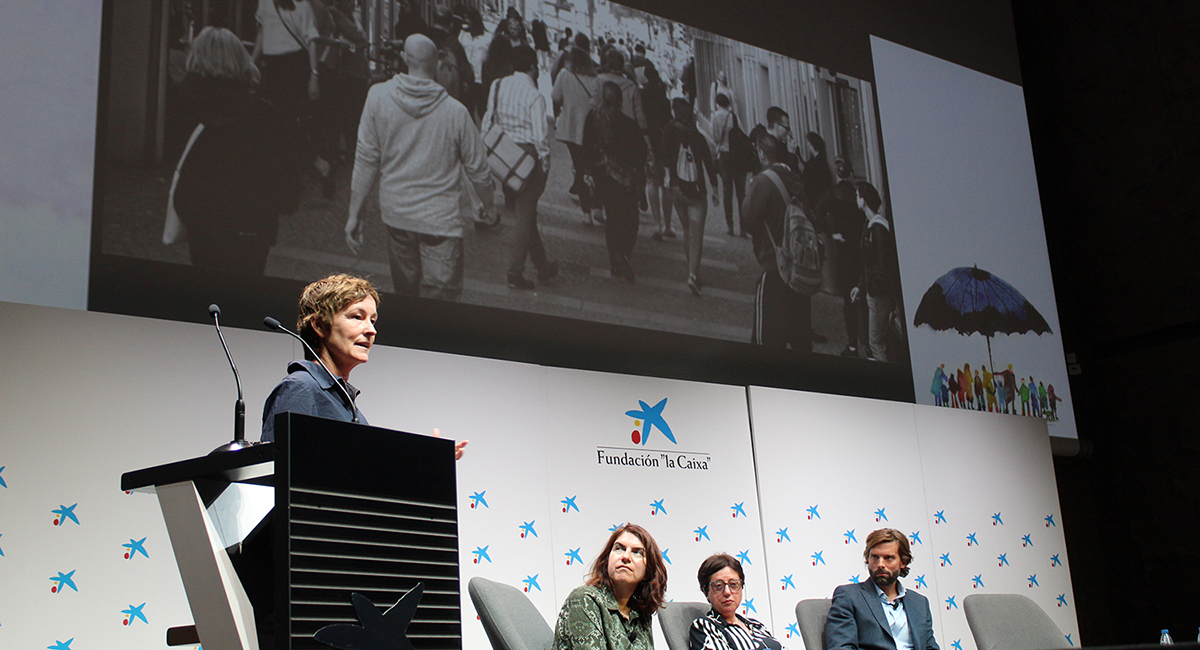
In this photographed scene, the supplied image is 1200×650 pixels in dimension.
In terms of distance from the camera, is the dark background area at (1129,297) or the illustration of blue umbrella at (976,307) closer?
the illustration of blue umbrella at (976,307)

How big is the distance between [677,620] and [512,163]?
2213 millimetres

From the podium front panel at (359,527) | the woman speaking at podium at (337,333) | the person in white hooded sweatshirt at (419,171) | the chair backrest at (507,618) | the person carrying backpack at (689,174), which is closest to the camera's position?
the podium front panel at (359,527)

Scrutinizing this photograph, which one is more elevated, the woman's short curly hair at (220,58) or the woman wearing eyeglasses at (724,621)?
the woman's short curly hair at (220,58)

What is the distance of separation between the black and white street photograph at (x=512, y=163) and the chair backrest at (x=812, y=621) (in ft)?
5.54

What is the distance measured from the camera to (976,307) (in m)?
6.36

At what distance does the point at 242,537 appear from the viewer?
4.56 ft

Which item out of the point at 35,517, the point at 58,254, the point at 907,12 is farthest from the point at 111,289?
the point at 907,12

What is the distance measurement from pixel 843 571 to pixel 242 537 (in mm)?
3999

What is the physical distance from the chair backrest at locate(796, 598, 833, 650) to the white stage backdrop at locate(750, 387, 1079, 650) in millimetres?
867

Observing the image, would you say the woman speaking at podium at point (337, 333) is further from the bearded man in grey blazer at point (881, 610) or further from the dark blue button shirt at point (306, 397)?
the bearded man in grey blazer at point (881, 610)

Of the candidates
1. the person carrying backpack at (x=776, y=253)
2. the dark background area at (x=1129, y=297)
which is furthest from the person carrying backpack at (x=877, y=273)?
the dark background area at (x=1129, y=297)

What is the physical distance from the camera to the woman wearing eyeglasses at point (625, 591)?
9.41 ft

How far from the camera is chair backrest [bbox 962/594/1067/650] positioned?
3.54 meters

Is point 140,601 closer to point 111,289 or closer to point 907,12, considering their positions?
point 111,289
